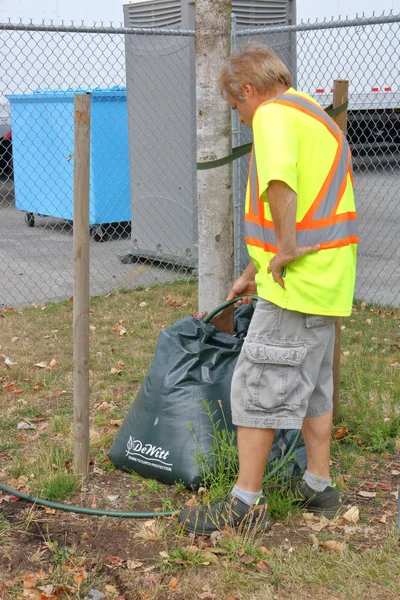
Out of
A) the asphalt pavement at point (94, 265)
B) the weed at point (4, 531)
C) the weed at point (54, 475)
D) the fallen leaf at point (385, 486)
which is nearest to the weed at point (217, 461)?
the weed at point (54, 475)

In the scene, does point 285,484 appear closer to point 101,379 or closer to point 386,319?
point 101,379

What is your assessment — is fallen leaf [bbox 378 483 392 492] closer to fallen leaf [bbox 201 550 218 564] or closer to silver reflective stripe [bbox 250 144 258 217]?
fallen leaf [bbox 201 550 218 564]

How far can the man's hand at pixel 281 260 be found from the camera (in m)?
2.77

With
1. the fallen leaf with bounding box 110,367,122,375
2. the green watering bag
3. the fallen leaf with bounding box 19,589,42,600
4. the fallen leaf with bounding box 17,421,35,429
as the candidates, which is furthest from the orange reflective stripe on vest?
the fallen leaf with bounding box 110,367,122,375

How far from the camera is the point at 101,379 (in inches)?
198

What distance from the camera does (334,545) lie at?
117 inches

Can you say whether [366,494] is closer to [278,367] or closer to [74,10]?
[278,367]

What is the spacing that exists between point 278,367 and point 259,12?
5.65 meters

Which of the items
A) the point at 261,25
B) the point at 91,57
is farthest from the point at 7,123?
the point at 261,25

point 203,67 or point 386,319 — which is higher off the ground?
point 203,67

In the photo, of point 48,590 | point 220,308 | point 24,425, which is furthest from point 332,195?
point 24,425

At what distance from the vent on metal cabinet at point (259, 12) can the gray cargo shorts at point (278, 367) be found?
17.6ft

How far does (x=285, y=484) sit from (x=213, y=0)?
6.92 ft

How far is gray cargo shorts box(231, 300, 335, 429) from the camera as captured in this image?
2.90 m
